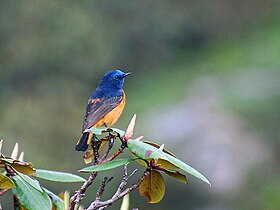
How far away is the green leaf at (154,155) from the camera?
174cm

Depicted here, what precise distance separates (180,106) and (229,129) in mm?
903

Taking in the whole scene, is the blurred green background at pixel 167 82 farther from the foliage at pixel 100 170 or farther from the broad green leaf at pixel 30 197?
the broad green leaf at pixel 30 197

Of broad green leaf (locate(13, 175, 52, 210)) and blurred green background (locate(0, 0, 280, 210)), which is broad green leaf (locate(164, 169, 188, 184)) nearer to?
broad green leaf (locate(13, 175, 52, 210))

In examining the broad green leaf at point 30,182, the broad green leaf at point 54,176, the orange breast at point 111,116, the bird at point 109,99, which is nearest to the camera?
the broad green leaf at point 30,182

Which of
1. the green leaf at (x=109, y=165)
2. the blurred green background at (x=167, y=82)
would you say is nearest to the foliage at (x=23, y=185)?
the green leaf at (x=109, y=165)

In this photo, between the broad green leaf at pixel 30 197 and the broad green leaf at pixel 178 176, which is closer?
the broad green leaf at pixel 30 197

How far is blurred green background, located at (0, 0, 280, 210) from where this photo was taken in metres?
9.23

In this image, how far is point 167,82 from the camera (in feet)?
40.8

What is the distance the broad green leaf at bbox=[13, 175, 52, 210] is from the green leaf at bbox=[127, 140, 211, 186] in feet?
0.68

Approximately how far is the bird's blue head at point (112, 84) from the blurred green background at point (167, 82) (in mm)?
5144

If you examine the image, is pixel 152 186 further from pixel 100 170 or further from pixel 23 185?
pixel 23 185

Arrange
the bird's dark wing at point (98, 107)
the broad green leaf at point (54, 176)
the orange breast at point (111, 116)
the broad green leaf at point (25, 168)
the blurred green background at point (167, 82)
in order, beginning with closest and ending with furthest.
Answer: the broad green leaf at point (25, 168)
the broad green leaf at point (54, 176)
the bird's dark wing at point (98, 107)
the orange breast at point (111, 116)
the blurred green background at point (167, 82)

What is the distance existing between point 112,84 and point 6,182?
72.8 inches

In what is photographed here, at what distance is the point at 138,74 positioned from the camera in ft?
44.2
